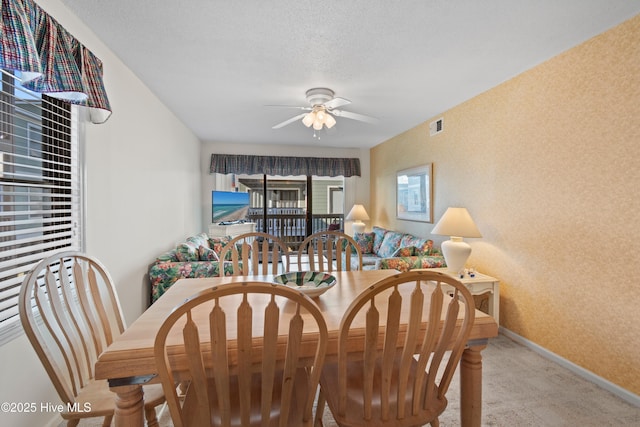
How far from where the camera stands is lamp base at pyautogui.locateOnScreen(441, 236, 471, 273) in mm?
2773

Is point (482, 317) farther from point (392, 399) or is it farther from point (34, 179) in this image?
point (34, 179)

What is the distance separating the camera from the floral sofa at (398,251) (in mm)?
3002

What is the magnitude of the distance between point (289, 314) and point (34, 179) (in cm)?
159

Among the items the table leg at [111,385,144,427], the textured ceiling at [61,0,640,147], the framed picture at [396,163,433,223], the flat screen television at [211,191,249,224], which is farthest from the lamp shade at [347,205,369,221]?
the table leg at [111,385,144,427]

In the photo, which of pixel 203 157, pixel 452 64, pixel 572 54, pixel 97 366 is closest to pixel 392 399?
pixel 97 366

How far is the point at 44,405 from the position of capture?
1.68 metres

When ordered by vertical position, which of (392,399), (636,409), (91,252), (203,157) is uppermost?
(203,157)

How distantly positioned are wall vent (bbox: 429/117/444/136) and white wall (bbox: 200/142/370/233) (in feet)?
7.38

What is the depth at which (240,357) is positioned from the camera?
36.2 inches

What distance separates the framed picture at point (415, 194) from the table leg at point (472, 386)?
2857mm

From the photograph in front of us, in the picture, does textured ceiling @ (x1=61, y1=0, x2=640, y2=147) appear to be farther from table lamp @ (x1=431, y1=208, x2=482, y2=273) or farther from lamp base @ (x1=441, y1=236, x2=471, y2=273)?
lamp base @ (x1=441, y1=236, x2=471, y2=273)

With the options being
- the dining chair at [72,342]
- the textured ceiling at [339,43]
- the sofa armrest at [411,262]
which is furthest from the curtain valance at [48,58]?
the sofa armrest at [411,262]

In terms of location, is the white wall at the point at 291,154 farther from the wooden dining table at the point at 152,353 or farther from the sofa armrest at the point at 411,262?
the wooden dining table at the point at 152,353

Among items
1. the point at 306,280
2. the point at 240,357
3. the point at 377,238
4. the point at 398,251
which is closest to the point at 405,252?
the point at 398,251
